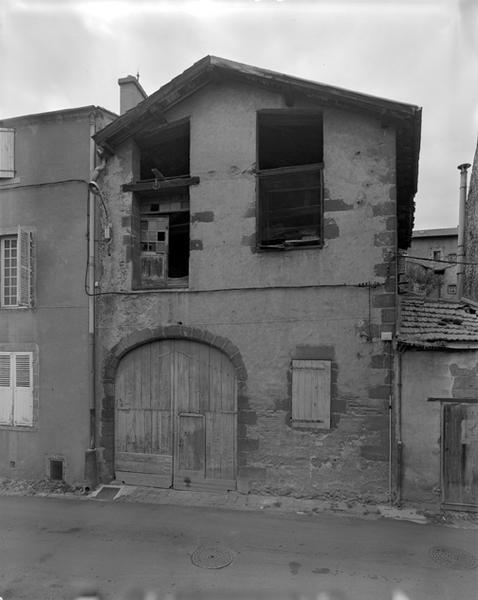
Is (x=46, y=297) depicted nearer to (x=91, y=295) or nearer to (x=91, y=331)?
(x=91, y=295)

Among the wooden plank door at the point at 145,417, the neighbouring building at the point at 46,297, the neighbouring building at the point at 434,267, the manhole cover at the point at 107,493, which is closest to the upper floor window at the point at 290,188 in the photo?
the wooden plank door at the point at 145,417

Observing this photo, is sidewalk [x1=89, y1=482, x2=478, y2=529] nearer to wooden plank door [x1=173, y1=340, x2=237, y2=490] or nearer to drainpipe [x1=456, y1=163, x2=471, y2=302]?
wooden plank door [x1=173, y1=340, x2=237, y2=490]

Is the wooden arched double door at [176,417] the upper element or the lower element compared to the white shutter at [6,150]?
lower

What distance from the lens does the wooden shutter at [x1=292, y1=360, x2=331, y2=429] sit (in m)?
7.08

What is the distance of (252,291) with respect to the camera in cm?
751

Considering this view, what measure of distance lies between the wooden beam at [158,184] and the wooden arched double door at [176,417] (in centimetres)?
313

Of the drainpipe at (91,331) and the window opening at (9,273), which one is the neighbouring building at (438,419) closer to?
the drainpipe at (91,331)

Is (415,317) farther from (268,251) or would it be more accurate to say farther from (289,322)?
(268,251)

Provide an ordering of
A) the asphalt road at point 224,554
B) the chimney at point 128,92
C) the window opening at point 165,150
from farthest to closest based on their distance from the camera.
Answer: the chimney at point 128,92
the window opening at point 165,150
the asphalt road at point 224,554

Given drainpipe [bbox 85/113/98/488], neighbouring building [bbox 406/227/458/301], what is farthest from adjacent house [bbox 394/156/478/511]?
neighbouring building [bbox 406/227/458/301]

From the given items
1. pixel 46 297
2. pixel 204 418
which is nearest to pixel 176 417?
pixel 204 418

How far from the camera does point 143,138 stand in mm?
8438

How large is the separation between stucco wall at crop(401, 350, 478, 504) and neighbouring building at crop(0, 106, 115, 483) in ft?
19.7

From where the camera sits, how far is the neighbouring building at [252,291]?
7008 millimetres
